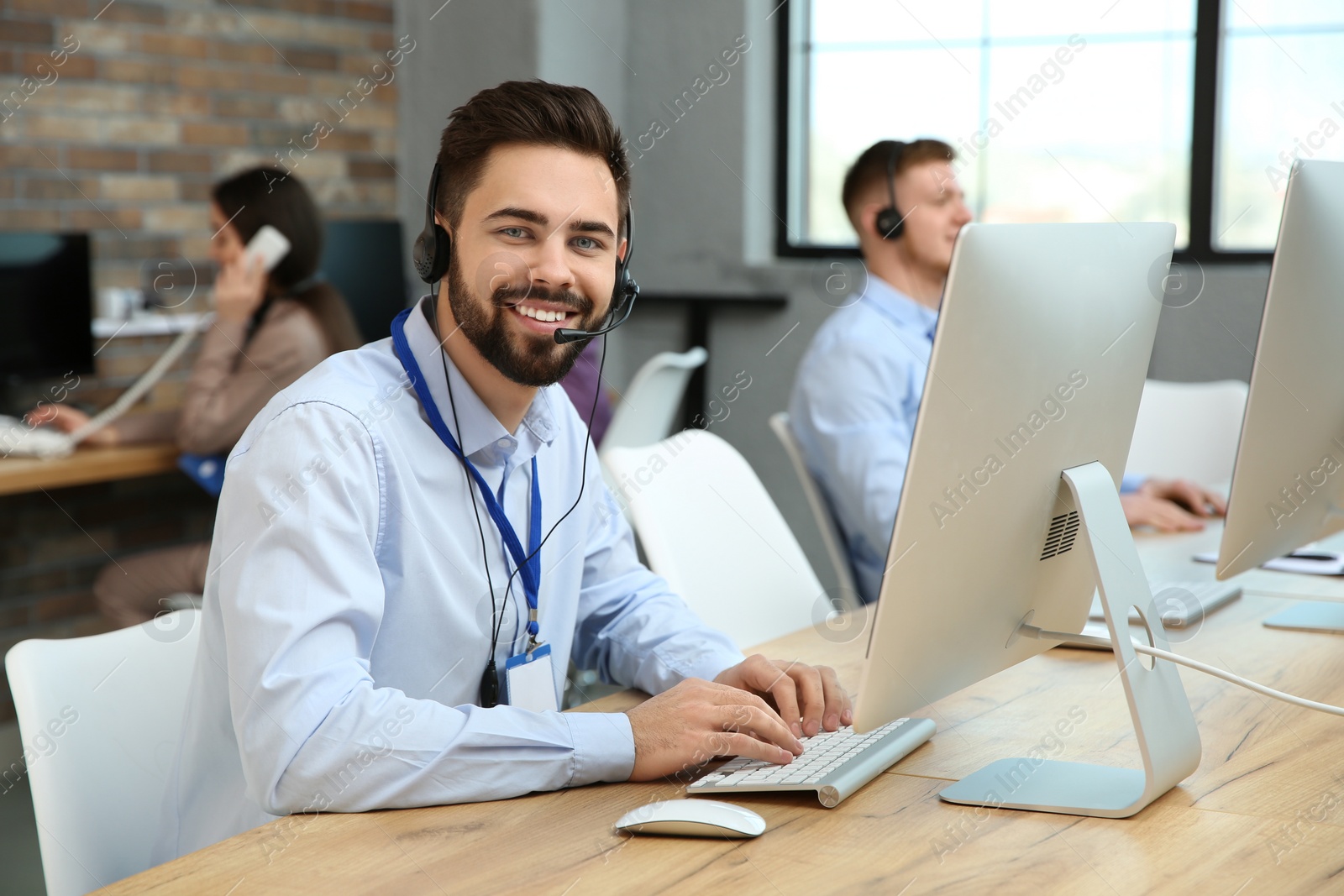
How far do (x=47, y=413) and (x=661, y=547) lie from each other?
1.83 m

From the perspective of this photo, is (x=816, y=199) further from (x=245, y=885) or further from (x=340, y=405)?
(x=245, y=885)

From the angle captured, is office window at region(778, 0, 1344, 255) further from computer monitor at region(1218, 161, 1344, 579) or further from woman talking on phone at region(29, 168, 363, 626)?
computer monitor at region(1218, 161, 1344, 579)

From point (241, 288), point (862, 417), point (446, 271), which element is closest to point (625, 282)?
point (446, 271)

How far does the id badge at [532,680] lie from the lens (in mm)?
1282

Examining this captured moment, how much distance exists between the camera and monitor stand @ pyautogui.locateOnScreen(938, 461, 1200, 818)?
3.33 ft

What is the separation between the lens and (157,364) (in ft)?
11.3

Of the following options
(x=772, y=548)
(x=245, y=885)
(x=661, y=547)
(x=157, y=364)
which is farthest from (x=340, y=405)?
(x=157, y=364)

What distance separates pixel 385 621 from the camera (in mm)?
1219

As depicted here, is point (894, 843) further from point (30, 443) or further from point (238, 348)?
point (30, 443)

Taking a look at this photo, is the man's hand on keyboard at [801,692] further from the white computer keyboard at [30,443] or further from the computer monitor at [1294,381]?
the white computer keyboard at [30,443]

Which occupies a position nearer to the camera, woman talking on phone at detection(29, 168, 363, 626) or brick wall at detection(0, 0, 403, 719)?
woman talking on phone at detection(29, 168, 363, 626)

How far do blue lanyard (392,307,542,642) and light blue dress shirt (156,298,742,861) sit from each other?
1cm

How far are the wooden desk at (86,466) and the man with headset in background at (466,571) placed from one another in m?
1.62

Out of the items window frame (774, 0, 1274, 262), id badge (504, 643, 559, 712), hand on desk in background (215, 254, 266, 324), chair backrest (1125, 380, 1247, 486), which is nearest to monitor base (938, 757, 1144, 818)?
id badge (504, 643, 559, 712)
